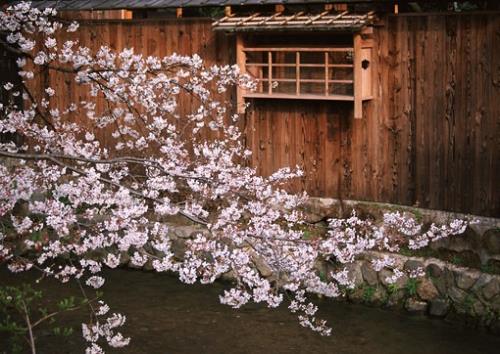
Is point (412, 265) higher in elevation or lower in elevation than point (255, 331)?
higher

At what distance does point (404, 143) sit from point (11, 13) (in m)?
4.87

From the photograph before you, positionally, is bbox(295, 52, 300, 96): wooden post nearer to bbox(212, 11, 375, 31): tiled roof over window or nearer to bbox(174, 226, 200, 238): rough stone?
bbox(212, 11, 375, 31): tiled roof over window

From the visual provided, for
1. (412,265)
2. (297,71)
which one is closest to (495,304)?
(412,265)

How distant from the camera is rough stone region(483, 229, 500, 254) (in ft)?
32.2

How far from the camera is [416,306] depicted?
10.1 metres

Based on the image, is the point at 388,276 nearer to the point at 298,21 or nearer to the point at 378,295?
the point at 378,295

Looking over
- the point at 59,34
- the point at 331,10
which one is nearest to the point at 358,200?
the point at 331,10

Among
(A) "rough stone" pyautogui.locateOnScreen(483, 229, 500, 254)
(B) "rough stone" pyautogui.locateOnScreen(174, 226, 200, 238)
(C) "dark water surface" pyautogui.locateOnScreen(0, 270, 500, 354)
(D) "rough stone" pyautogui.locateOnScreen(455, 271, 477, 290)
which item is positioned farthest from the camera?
(B) "rough stone" pyautogui.locateOnScreen(174, 226, 200, 238)

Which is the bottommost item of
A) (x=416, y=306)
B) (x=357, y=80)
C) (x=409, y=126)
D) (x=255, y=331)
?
(x=255, y=331)

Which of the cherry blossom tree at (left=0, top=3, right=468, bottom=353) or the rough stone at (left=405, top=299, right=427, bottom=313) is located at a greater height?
the cherry blossom tree at (left=0, top=3, right=468, bottom=353)

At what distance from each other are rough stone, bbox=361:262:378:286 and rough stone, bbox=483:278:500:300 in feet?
4.53

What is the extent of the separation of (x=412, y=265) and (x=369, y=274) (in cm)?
57

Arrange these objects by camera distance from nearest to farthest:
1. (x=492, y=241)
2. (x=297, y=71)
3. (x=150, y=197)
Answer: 1. (x=150, y=197)
2. (x=492, y=241)
3. (x=297, y=71)

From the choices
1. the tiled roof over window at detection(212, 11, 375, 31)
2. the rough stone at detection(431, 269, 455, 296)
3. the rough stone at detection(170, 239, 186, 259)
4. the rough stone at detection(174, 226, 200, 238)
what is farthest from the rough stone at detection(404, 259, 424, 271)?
the rough stone at detection(170, 239, 186, 259)
